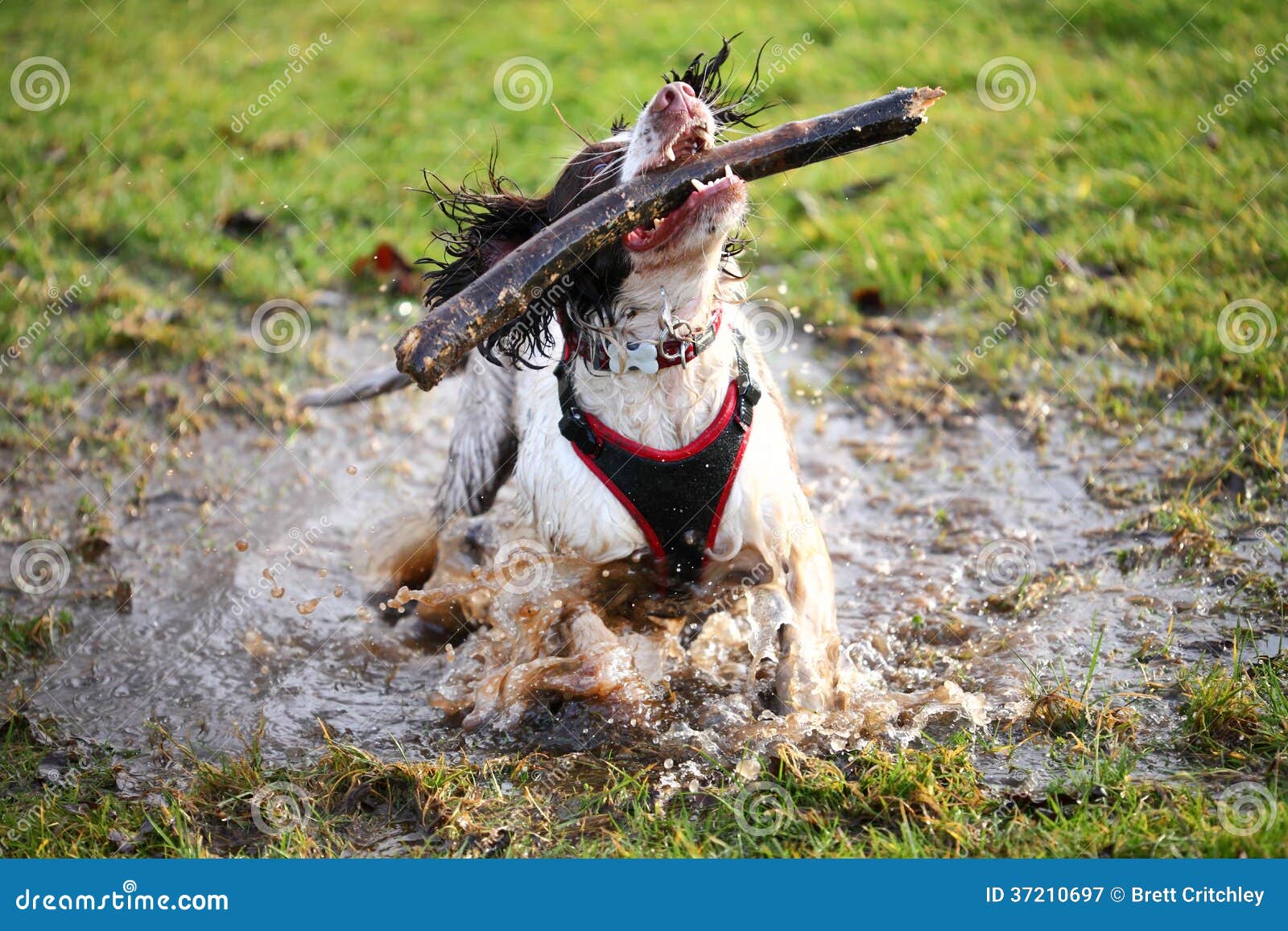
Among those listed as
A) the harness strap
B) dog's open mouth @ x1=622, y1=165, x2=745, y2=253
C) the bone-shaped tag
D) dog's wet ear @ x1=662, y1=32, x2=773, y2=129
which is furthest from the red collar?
dog's wet ear @ x1=662, y1=32, x2=773, y2=129

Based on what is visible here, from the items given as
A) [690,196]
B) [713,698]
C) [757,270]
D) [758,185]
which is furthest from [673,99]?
[758,185]

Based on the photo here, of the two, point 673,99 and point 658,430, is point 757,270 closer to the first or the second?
point 658,430

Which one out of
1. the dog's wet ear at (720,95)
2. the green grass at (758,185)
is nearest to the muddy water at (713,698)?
the green grass at (758,185)

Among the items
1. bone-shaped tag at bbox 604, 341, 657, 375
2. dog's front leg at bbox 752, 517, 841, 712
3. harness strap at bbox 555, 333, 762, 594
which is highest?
bone-shaped tag at bbox 604, 341, 657, 375

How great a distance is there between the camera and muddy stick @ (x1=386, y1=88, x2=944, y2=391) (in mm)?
2969

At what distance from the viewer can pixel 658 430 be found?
11.5 ft

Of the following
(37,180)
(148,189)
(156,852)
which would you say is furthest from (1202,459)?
(37,180)

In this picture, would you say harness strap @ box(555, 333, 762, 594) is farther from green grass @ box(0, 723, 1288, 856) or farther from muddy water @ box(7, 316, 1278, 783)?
green grass @ box(0, 723, 1288, 856)

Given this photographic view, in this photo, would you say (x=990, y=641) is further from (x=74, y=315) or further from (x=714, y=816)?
(x=74, y=315)

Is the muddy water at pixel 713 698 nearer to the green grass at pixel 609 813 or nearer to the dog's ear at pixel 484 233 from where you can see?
the green grass at pixel 609 813

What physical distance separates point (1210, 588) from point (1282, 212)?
113 inches

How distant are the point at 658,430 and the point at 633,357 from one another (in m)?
0.24

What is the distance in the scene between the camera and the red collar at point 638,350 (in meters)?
3.36

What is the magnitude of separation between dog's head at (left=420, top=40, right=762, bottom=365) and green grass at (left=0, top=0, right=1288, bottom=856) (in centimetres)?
60
